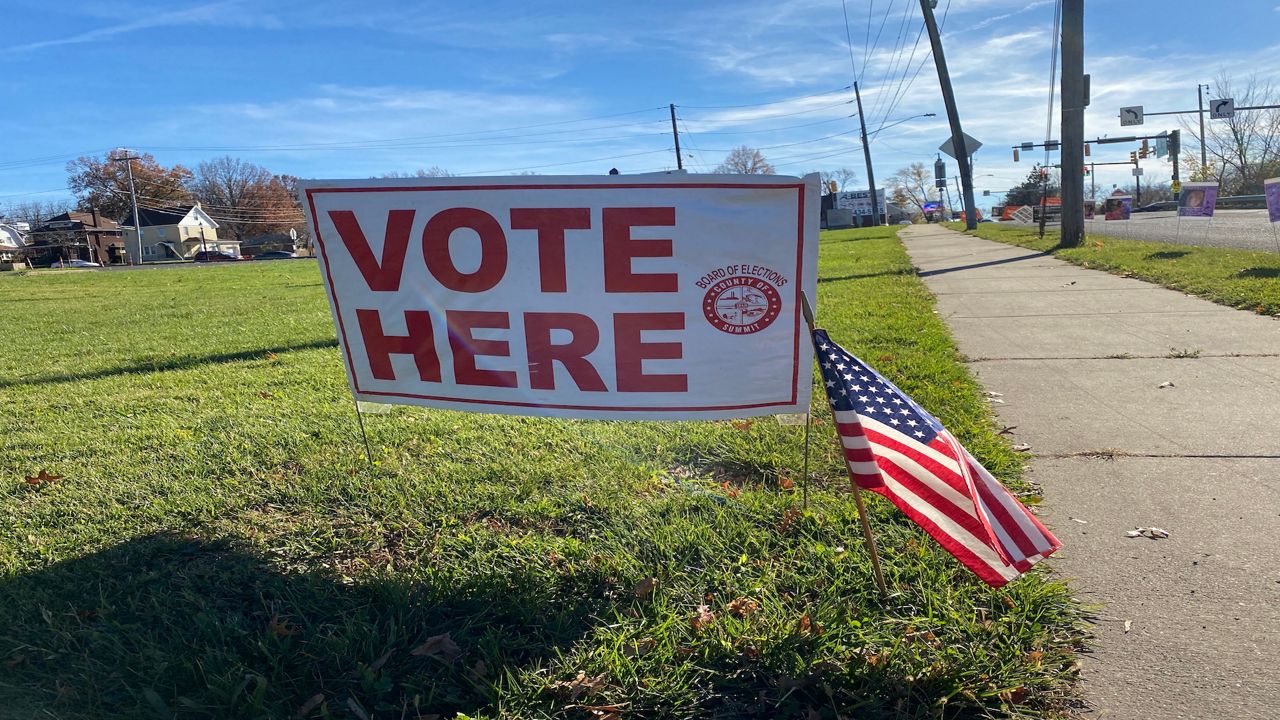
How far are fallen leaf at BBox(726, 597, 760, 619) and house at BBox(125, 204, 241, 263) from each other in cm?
9655

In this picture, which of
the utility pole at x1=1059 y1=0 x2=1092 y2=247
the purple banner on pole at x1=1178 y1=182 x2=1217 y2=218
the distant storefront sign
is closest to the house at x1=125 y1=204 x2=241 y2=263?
the distant storefront sign

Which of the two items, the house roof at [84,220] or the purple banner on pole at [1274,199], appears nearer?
the purple banner on pole at [1274,199]

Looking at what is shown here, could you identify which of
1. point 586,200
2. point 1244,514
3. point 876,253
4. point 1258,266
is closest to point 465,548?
point 586,200

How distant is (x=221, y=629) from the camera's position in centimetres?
275

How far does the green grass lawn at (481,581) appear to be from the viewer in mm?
2434

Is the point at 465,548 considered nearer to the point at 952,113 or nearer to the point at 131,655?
the point at 131,655

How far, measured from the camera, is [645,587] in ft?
9.77

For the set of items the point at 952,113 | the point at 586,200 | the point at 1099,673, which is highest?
the point at 952,113

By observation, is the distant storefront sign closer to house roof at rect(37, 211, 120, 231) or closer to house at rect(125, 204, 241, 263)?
house at rect(125, 204, 241, 263)

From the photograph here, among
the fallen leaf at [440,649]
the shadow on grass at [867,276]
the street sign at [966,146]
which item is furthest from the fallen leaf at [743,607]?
the street sign at [966,146]

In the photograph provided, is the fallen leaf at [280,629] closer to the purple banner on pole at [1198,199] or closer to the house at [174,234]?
the purple banner on pole at [1198,199]

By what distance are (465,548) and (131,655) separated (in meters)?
1.18

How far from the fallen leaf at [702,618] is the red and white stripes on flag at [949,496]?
2.22ft

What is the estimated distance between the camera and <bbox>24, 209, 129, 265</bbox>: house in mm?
79812
